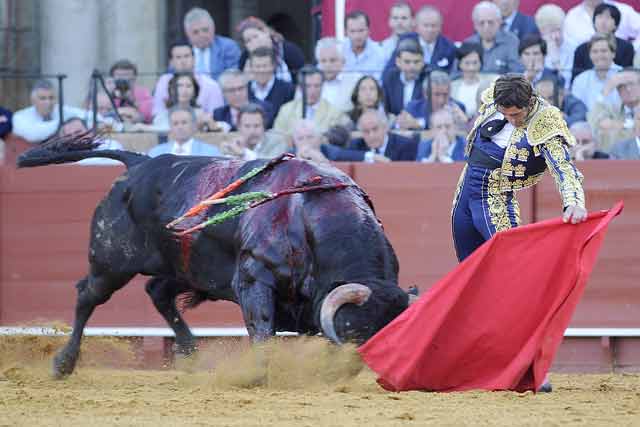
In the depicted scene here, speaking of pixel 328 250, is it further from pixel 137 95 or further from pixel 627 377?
pixel 137 95

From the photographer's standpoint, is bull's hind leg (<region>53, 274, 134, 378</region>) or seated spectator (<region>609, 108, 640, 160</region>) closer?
bull's hind leg (<region>53, 274, 134, 378</region>)

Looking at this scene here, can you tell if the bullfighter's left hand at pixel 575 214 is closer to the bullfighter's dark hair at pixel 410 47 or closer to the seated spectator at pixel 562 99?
the seated spectator at pixel 562 99

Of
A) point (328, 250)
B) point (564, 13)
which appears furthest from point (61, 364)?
point (564, 13)

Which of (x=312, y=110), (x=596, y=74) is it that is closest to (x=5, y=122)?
(x=312, y=110)

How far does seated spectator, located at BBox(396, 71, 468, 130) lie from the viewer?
362 inches

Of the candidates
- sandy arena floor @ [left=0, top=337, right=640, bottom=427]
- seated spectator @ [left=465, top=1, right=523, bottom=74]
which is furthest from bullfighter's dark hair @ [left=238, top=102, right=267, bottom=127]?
sandy arena floor @ [left=0, top=337, right=640, bottom=427]

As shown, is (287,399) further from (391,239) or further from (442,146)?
(442,146)

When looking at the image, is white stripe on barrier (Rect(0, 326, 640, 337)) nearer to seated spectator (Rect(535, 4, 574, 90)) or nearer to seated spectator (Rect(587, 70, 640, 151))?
seated spectator (Rect(587, 70, 640, 151))

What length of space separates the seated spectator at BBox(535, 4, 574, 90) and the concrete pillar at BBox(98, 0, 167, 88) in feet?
14.3

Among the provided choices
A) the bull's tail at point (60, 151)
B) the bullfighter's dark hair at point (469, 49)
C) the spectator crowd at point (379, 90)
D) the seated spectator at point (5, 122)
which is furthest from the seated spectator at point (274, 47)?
the bull's tail at point (60, 151)

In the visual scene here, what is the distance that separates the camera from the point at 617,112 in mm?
9117

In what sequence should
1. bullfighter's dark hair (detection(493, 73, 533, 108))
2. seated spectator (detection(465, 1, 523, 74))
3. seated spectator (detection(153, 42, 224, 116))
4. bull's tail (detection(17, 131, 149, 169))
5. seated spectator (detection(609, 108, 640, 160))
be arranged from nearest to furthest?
1. bullfighter's dark hair (detection(493, 73, 533, 108))
2. bull's tail (detection(17, 131, 149, 169))
3. seated spectator (detection(609, 108, 640, 160))
4. seated spectator (detection(465, 1, 523, 74))
5. seated spectator (detection(153, 42, 224, 116))

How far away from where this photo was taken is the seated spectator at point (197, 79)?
988cm

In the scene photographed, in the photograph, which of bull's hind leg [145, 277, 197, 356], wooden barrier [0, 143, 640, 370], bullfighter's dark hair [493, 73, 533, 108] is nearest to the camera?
bullfighter's dark hair [493, 73, 533, 108]
